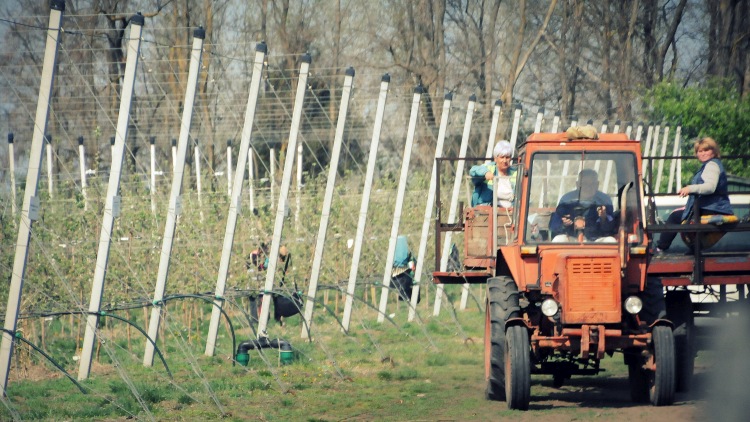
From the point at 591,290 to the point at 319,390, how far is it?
4237mm

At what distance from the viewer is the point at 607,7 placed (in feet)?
140

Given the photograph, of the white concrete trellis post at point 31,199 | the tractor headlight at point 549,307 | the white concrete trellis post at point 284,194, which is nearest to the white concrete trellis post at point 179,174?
the white concrete trellis post at point 284,194

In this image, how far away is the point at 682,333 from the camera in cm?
1266

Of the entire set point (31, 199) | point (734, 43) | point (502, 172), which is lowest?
point (31, 199)

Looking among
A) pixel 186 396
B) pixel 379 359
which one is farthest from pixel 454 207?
pixel 186 396

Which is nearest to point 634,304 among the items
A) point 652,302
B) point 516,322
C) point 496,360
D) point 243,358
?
point 652,302

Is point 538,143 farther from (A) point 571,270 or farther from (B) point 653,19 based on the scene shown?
(B) point 653,19

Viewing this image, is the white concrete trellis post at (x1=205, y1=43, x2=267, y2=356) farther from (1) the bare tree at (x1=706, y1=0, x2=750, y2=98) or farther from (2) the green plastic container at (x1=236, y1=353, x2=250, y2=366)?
(1) the bare tree at (x1=706, y1=0, x2=750, y2=98)

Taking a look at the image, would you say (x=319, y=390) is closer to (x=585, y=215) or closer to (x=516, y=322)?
(x=516, y=322)

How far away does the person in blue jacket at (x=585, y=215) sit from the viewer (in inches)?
484

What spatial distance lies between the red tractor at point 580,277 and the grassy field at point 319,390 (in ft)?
1.52

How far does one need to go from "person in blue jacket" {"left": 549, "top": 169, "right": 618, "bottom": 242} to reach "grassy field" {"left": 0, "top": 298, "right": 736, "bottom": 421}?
1812mm

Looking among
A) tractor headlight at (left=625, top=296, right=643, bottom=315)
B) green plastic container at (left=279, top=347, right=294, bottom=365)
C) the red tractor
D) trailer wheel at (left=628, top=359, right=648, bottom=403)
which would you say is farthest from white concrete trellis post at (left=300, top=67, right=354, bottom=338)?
tractor headlight at (left=625, top=296, right=643, bottom=315)

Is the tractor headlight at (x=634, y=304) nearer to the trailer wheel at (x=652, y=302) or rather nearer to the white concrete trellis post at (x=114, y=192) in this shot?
the trailer wheel at (x=652, y=302)
